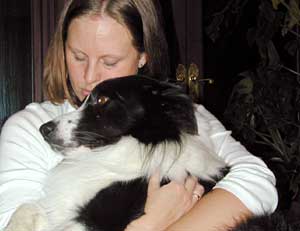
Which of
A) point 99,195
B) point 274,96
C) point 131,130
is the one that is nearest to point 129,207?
point 99,195

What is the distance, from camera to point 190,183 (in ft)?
4.99

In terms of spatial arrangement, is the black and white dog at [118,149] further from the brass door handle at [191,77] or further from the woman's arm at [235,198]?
the brass door handle at [191,77]

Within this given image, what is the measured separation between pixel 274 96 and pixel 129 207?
133cm

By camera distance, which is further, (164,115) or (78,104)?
(78,104)

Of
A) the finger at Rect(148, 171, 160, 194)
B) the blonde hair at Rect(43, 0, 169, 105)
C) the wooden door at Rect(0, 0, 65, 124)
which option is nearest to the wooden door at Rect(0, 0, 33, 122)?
the wooden door at Rect(0, 0, 65, 124)

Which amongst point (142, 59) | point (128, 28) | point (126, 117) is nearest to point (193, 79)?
point (142, 59)

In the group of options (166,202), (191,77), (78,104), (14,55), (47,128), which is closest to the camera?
(166,202)

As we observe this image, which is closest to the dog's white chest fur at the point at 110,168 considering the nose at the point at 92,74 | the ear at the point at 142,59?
the nose at the point at 92,74

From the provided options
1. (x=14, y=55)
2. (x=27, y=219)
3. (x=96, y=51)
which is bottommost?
(x=27, y=219)

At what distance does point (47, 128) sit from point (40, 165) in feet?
0.46

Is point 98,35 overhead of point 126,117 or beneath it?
overhead

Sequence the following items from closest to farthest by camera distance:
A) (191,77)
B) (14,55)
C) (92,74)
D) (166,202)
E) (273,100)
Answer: (166,202) < (92,74) < (273,100) < (14,55) < (191,77)

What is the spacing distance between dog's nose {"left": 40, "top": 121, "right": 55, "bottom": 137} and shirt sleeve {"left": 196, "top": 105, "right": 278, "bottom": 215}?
0.43 metres

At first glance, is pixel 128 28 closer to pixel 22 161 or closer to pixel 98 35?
pixel 98 35
